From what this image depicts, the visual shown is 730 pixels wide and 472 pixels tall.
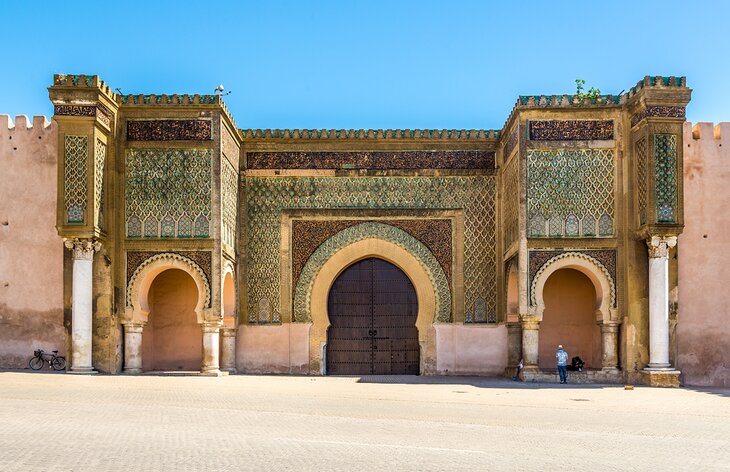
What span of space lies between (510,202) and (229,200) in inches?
184

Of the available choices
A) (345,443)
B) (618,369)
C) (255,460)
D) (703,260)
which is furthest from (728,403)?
(255,460)

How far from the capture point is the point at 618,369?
14.5 meters

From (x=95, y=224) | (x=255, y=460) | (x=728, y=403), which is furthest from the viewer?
(x=95, y=224)

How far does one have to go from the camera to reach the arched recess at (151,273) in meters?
14.7

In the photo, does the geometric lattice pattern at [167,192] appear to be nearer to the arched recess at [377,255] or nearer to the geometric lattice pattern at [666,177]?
the arched recess at [377,255]

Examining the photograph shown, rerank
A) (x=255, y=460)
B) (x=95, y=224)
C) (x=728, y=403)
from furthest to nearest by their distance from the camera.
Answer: (x=95, y=224)
(x=728, y=403)
(x=255, y=460)

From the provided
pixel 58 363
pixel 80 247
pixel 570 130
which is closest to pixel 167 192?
pixel 80 247

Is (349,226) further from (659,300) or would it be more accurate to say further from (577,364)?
(659,300)

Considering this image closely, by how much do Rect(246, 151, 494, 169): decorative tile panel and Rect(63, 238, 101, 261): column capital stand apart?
351 centimetres

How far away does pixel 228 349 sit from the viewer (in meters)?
15.9

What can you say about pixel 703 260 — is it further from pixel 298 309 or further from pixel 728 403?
pixel 298 309

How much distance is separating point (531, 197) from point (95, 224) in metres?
6.71

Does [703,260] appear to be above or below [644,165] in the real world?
below

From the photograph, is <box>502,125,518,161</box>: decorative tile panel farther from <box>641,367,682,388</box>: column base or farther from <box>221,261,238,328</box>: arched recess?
<box>221,261,238,328</box>: arched recess
